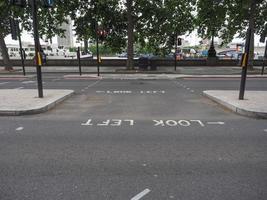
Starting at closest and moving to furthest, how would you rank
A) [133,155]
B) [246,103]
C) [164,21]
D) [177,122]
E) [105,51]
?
[133,155]
[177,122]
[246,103]
[164,21]
[105,51]

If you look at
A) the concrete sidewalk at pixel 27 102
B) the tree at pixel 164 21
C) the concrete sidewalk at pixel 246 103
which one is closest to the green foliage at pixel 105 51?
the tree at pixel 164 21

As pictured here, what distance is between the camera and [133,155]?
16.6 ft

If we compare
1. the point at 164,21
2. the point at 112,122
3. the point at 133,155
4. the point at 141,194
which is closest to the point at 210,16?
the point at 164,21

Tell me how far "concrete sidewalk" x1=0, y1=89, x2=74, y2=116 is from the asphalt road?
423 mm

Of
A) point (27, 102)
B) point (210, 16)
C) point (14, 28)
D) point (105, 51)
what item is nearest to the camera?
point (27, 102)

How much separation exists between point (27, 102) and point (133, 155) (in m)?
5.81

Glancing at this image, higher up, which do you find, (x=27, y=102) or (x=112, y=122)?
(x=27, y=102)

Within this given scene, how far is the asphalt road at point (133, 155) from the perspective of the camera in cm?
376

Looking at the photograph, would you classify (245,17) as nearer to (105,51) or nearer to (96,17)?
(96,17)

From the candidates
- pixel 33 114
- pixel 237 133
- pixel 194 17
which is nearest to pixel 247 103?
pixel 237 133

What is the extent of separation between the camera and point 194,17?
92.1ft

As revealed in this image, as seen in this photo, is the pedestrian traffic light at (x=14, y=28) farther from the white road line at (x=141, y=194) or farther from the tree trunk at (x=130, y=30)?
the white road line at (x=141, y=194)

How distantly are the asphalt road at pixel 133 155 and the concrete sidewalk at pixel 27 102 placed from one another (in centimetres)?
42

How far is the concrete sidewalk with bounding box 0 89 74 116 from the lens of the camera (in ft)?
27.3
